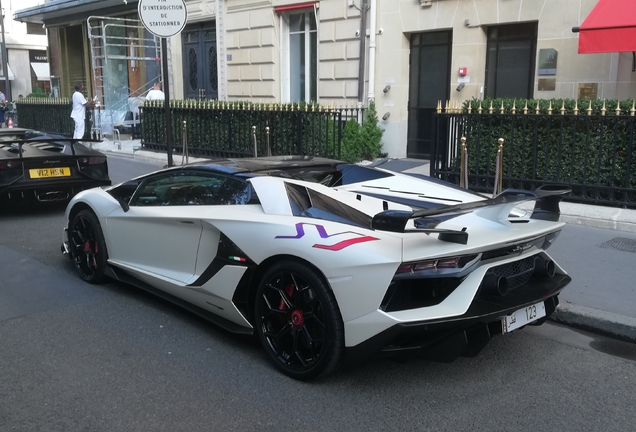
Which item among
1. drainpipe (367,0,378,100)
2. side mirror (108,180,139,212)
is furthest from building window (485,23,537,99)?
side mirror (108,180,139,212)

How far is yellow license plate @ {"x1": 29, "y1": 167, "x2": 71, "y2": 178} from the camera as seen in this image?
9.38 metres

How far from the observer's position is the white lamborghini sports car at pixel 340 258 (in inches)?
147

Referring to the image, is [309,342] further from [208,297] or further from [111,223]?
[111,223]

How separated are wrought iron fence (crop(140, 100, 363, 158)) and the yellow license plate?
4060 mm

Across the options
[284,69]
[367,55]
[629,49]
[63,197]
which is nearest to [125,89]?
[284,69]

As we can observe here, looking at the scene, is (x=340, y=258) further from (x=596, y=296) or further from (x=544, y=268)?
(x=596, y=296)

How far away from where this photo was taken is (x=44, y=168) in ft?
31.1

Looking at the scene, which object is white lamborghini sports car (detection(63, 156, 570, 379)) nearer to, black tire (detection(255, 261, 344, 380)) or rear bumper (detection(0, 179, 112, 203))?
black tire (detection(255, 261, 344, 380))

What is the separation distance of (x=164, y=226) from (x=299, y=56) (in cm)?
1321

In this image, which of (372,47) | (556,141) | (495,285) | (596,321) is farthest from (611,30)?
(495,285)

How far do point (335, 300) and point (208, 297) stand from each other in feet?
4.37

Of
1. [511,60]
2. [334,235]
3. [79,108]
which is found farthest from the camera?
[79,108]

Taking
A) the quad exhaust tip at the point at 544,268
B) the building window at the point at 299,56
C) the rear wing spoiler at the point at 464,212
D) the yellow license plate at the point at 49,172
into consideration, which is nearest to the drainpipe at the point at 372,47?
the building window at the point at 299,56

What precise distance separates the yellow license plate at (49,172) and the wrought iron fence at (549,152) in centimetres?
604
